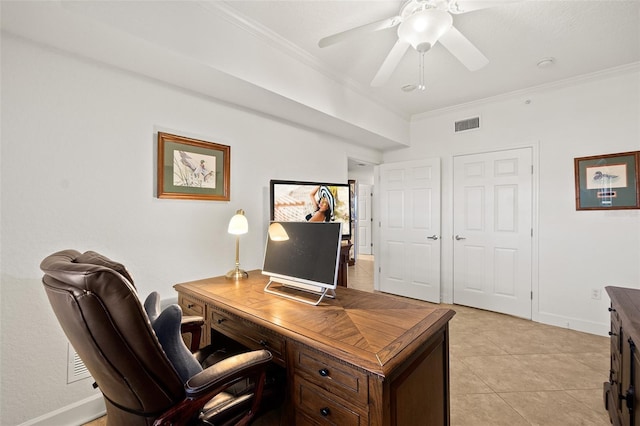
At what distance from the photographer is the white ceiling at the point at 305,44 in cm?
163

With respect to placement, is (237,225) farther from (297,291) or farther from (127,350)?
(127,350)

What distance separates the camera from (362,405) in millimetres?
1020

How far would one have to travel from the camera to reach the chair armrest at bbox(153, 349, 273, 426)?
985 mm

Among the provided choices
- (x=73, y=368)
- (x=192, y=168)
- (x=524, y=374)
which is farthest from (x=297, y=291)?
(x=524, y=374)

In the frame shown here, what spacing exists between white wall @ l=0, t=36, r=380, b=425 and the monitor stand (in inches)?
35.3

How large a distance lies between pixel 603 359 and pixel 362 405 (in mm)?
2853

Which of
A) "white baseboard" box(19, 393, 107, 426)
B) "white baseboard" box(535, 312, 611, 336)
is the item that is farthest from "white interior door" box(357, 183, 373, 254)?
"white baseboard" box(19, 393, 107, 426)

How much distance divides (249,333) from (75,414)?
1354 mm

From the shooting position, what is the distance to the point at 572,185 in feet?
10.3

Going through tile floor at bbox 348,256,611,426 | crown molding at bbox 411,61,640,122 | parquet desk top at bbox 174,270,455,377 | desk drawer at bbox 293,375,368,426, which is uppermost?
crown molding at bbox 411,61,640,122

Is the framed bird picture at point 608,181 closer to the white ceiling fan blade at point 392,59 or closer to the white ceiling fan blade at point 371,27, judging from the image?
the white ceiling fan blade at point 392,59

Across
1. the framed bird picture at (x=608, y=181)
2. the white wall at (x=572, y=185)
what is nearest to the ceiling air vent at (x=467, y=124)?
the white wall at (x=572, y=185)

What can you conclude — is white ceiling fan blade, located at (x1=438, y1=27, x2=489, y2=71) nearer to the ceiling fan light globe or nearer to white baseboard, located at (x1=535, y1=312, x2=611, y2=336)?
the ceiling fan light globe

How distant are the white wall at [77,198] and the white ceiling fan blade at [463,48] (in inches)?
74.1
